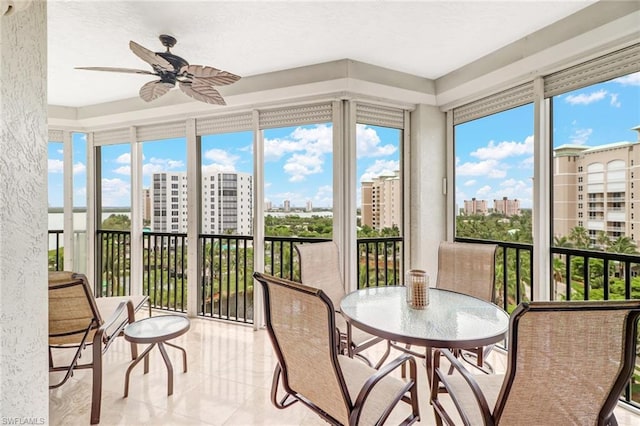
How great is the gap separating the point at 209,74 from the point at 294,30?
754 mm

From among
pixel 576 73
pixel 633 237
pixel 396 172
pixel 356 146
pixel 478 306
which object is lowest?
pixel 478 306

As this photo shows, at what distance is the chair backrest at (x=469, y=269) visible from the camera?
7.46ft

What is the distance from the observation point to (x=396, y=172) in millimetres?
3334

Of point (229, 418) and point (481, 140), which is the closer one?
point (229, 418)

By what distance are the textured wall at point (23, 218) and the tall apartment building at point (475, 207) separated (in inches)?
130

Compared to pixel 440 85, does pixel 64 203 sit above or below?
below

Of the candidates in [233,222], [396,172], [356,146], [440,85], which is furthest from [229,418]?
[440,85]

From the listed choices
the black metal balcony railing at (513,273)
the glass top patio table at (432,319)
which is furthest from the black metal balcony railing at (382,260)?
the glass top patio table at (432,319)

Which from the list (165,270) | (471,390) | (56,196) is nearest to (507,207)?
(471,390)

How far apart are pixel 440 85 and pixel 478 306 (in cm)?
235

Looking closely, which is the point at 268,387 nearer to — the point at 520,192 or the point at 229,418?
the point at 229,418

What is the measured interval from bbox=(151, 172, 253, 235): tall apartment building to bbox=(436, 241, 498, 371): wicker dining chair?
2.06 metres

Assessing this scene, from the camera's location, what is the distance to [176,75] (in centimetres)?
229

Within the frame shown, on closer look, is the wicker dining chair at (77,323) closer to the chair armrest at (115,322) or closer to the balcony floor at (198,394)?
the chair armrest at (115,322)
